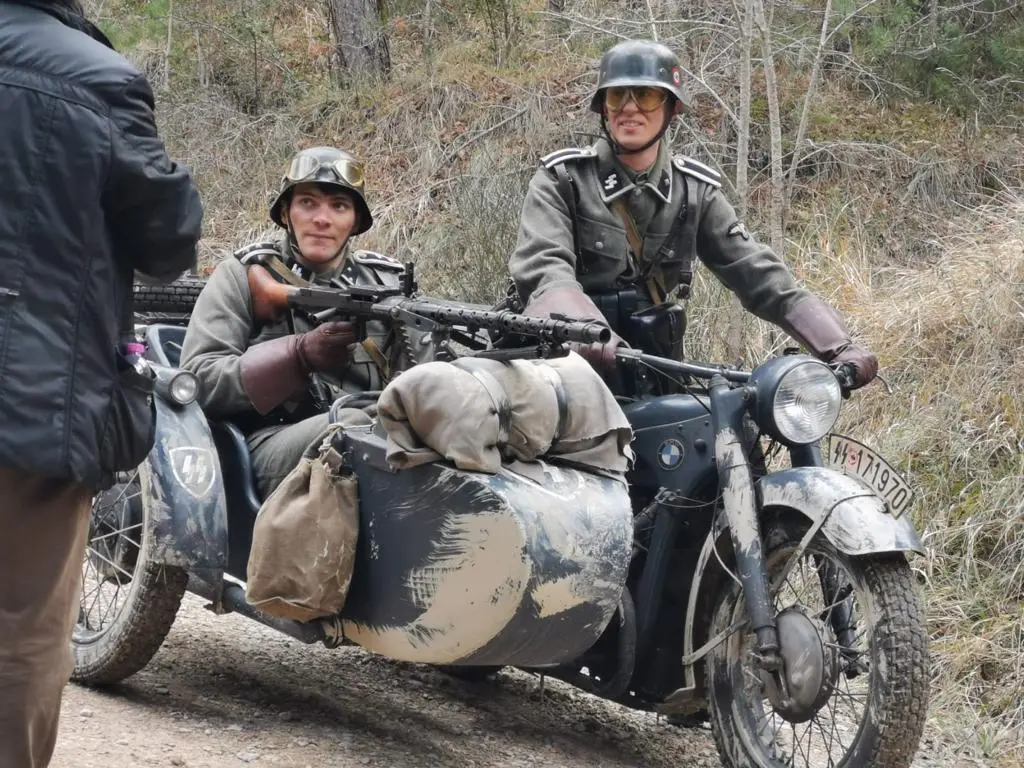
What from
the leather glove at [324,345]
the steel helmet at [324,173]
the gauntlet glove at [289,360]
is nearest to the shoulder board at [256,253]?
the steel helmet at [324,173]

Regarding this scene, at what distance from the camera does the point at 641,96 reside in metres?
4.88

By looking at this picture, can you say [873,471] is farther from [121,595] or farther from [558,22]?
[558,22]

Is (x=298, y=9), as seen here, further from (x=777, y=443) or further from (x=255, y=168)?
Answer: (x=777, y=443)

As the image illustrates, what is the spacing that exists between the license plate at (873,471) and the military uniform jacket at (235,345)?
146 cm

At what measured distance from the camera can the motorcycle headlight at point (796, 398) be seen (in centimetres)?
405

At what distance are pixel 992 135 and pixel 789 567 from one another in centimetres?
649

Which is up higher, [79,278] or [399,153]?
[399,153]

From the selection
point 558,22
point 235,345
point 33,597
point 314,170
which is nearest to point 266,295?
point 235,345

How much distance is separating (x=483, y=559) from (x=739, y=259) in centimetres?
177

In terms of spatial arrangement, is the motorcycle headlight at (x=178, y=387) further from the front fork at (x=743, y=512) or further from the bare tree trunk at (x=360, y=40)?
the bare tree trunk at (x=360, y=40)

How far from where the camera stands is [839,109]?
10375 millimetres

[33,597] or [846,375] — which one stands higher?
[846,375]

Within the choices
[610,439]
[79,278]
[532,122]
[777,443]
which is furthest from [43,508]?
[532,122]

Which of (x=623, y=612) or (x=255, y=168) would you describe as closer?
(x=623, y=612)
